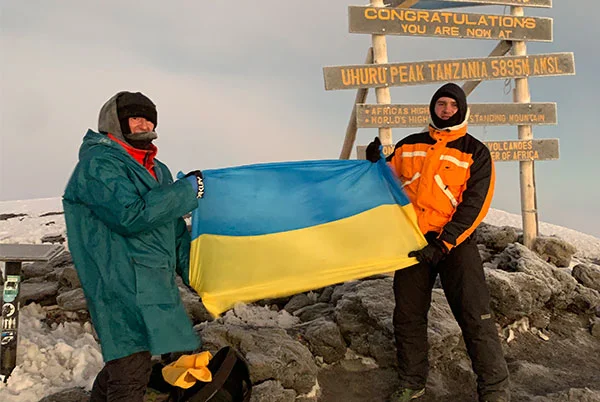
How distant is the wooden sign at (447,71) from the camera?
842cm

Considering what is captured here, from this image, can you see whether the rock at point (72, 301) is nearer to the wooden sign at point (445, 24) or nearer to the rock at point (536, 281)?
the rock at point (536, 281)

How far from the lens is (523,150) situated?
9.59 metres

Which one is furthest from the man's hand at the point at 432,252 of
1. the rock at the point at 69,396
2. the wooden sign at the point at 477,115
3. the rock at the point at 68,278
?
the rock at the point at 68,278

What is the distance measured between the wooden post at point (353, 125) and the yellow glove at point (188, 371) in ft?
20.8

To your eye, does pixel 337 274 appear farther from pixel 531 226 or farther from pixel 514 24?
pixel 514 24

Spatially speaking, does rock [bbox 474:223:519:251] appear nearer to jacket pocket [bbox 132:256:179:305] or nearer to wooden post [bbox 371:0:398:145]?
wooden post [bbox 371:0:398:145]

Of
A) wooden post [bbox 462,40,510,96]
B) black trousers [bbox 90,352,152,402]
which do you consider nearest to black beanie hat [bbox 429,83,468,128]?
black trousers [bbox 90,352,152,402]

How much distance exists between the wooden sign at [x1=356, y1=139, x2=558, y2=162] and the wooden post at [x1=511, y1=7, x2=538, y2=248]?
148 mm

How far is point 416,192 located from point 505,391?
181 cm

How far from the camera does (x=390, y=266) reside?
4152 millimetres

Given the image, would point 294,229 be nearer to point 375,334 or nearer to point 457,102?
point 457,102

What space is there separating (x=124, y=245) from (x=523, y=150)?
870 centimetres

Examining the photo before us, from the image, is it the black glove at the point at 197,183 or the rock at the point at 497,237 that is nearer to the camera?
the black glove at the point at 197,183

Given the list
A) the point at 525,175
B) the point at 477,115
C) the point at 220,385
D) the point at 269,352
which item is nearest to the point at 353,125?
the point at 477,115
